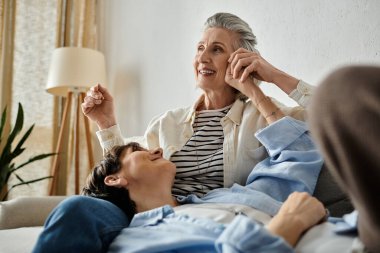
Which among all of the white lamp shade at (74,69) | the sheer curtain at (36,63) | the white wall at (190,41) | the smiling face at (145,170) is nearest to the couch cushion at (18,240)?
the smiling face at (145,170)

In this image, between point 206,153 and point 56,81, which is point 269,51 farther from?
point 56,81

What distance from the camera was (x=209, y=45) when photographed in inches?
63.9

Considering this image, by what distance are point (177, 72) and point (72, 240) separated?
6.16 feet

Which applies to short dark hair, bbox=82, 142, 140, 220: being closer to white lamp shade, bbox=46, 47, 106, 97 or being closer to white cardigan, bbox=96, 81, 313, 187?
white cardigan, bbox=96, 81, 313, 187

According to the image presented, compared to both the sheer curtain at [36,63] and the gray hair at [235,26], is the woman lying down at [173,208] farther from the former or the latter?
the sheer curtain at [36,63]

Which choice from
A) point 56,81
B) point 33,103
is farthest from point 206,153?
point 33,103

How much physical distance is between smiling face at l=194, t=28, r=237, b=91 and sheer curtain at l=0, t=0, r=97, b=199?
1940 mm

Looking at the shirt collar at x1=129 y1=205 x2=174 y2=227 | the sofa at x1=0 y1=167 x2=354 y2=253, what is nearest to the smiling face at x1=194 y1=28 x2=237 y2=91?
the sofa at x1=0 y1=167 x2=354 y2=253

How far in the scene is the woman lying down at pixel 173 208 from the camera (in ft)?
2.77

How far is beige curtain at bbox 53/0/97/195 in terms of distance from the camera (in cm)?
327

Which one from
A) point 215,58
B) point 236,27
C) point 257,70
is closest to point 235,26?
point 236,27

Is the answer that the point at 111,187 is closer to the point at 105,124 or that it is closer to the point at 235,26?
the point at 105,124

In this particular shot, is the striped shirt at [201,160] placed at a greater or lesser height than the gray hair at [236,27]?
lesser

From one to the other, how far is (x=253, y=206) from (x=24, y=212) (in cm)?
93
